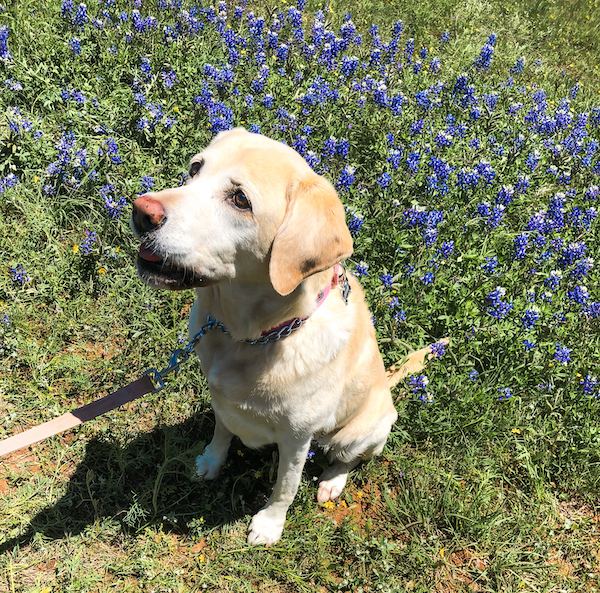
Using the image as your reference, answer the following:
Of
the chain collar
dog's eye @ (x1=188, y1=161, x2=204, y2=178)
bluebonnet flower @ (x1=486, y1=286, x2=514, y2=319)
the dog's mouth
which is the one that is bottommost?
bluebonnet flower @ (x1=486, y1=286, x2=514, y2=319)

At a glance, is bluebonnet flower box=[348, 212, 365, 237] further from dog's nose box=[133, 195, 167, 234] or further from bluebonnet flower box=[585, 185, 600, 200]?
bluebonnet flower box=[585, 185, 600, 200]

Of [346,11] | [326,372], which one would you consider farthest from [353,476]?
[346,11]

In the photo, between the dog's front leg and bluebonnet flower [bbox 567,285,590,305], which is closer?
the dog's front leg

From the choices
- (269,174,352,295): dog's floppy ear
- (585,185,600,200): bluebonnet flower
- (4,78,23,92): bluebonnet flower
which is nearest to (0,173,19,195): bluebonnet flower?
(4,78,23,92): bluebonnet flower

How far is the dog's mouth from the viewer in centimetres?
216

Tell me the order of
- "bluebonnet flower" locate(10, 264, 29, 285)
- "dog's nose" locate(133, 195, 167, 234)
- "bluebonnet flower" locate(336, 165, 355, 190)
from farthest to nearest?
"bluebonnet flower" locate(336, 165, 355, 190), "bluebonnet flower" locate(10, 264, 29, 285), "dog's nose" locate(133, 195, 167, 234)

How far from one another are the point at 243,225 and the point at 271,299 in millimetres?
375

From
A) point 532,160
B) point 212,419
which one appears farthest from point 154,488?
point 532,160

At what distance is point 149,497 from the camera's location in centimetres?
318

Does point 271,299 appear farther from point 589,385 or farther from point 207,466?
point 589,385

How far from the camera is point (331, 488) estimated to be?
135 inches

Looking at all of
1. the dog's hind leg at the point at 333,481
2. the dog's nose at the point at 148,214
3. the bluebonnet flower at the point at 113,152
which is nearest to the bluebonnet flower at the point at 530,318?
the dog's hind leg at the point at 333,481

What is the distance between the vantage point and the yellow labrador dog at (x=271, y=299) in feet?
6.91

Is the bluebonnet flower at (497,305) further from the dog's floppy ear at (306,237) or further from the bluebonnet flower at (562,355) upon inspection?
the dog's floppy ear at (306,237)
